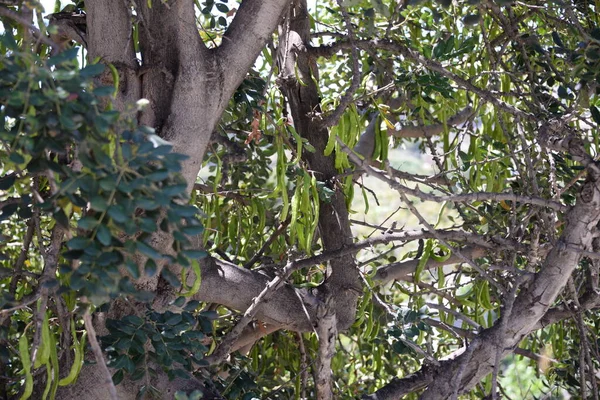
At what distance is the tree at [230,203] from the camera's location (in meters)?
1.01

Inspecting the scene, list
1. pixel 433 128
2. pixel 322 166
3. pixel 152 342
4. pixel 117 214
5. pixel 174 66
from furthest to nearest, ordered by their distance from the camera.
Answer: pixel 433 128, pixel 322 166, pixel 174 66, pixel 152 342, pixel 117 214

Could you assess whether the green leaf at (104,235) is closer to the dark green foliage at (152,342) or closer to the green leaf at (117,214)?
the green leaf at (117,214)

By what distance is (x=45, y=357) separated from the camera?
130cm

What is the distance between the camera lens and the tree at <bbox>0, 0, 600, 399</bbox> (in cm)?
101

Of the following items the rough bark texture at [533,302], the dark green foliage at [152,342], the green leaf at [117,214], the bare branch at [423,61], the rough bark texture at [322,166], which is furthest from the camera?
the rough bark texture at [322,166]

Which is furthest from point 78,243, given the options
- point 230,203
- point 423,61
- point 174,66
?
point 230,203

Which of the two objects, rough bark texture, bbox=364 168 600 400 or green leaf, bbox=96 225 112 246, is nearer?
green leaf, bbox=96 225 112 246

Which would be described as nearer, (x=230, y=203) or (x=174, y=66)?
(x=174, y=66)

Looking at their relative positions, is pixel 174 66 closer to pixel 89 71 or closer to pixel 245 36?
pixel 245 36

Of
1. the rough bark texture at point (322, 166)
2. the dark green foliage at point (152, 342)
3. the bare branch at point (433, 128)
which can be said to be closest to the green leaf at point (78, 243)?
the dark green foliage at point (152, 342)

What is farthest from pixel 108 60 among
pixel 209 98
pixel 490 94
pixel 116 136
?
pixel 490 94

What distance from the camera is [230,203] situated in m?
2.34

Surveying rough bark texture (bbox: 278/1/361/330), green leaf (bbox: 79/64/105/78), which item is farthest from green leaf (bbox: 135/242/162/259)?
rough bark texture (bbox: 278/1/361/330)

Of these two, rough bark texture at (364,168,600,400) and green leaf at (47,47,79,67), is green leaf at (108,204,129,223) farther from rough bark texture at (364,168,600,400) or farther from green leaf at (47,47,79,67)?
rough bark texture at (364,168,600,400)
